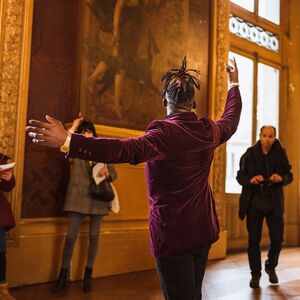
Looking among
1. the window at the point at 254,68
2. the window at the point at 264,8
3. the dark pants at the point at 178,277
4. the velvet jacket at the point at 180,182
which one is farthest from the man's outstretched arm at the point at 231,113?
the window at the point at 264,8

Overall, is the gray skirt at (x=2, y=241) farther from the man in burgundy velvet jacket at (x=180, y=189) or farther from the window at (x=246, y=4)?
the window at (x=246, y=4)

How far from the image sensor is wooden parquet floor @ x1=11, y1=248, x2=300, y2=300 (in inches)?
181

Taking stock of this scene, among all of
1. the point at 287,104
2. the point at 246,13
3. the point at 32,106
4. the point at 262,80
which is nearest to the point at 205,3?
the point at 246,13

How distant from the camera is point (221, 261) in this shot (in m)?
7.11

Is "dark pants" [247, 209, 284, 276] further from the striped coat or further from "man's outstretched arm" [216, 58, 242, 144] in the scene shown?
"man's outstretched arm" [216, 58, 242, 144]

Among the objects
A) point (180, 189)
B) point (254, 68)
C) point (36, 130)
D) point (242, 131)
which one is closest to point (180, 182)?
point (180, 189)

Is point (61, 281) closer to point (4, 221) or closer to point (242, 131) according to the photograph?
point (4, 221)

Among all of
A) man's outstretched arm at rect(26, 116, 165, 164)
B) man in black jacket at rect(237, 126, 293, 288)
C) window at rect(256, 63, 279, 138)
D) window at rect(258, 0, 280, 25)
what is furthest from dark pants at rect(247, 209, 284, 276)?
window at rect(258, 0, 280, 25)

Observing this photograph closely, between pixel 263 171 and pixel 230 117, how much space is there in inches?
116

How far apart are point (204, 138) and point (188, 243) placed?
45 centimetres

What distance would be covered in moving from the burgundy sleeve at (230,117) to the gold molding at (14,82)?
117 inches

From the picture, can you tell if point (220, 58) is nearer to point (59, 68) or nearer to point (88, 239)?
point (59, 68)

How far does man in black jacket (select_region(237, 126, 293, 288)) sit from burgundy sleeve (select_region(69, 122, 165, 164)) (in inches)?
134

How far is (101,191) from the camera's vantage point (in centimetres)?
500
